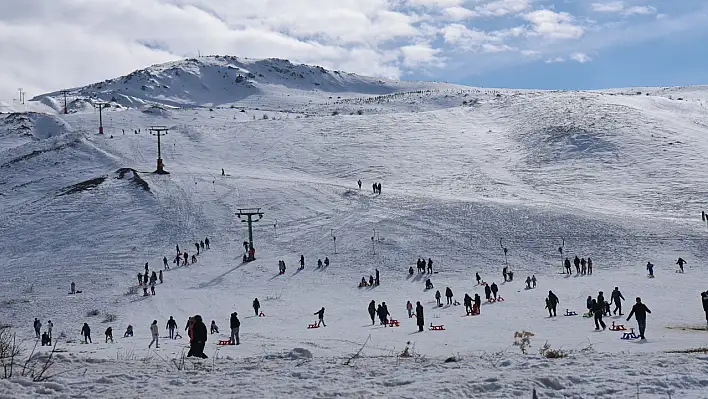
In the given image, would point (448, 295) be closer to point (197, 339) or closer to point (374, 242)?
point (374, 242)

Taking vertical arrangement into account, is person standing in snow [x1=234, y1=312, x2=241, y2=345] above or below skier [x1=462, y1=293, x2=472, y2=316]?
above

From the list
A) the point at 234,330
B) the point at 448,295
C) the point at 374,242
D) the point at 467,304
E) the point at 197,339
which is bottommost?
the point at 448,295

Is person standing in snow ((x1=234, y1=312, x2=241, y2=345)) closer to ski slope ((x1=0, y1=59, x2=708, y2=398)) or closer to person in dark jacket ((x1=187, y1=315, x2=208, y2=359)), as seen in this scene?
ski slope ((x1=0, y1=59, x2=708, y2=398))

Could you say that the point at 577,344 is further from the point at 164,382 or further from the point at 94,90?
the point at 94,90

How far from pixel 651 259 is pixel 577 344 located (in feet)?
75.2

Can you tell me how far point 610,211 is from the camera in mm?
48688

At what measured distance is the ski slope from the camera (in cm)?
1033

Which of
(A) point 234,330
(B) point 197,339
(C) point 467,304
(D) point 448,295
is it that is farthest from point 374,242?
(B) point 197,339

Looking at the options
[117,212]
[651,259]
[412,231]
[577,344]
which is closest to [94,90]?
[117,212]

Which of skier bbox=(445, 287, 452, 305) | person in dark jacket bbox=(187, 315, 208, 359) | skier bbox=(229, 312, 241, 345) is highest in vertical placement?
person in dark jacket bbox=(187, 315, 208, 359)

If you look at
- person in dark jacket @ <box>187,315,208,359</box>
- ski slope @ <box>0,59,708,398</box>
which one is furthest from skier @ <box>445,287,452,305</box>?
person in dark jacket @ <box>187,315,208,359</box>

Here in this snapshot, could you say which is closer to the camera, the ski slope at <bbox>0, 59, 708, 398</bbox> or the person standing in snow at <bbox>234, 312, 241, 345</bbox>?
the ski slope at <bbox>0, 59, 708, 398</bbox>

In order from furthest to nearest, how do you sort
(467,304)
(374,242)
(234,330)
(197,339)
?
(374,242), (467,304), (234,330), (197,339)

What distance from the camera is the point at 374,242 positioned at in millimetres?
42906
